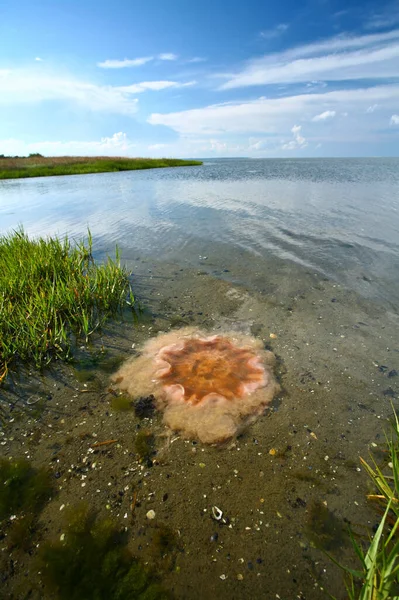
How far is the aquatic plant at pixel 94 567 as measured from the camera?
128 inches

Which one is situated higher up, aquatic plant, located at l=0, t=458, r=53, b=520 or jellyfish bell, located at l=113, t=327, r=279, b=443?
jellyfish bell, located at l=113, t=327, r=279, b=443

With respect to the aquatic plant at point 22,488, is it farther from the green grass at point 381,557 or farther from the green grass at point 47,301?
the green grass at point 381,557

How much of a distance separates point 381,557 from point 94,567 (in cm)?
314

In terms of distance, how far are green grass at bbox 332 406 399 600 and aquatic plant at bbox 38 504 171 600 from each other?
199 cm

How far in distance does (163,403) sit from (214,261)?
27.0 feet

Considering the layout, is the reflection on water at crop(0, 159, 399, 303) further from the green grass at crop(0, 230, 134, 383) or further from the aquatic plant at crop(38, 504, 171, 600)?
the aquatic plant at crop(38, 504, 171, 600)

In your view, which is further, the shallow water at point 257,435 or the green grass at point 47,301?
the green grass at point 47,301

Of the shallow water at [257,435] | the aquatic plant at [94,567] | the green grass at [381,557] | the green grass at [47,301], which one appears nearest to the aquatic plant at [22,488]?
the shallow water at [257,435]

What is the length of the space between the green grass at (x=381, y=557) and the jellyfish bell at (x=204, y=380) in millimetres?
2009

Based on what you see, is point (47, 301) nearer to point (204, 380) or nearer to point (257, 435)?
point (204, 380)

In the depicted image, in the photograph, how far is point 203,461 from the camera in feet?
15.1

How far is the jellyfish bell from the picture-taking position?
5219mm

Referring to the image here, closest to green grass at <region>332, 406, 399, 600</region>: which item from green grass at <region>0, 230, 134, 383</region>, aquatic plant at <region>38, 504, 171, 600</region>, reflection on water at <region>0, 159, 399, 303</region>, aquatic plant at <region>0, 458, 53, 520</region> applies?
aquatic plant at <region>38, 504, 171, 600</region>

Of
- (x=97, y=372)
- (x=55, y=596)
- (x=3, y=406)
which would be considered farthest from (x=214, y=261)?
(x=55, y=596)
